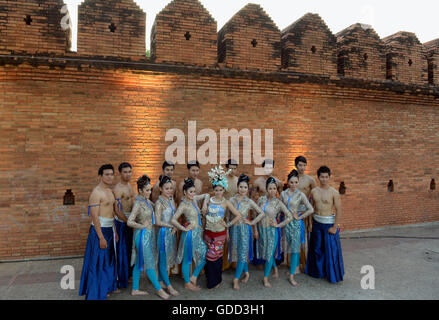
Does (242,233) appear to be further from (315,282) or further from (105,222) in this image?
(105,222)

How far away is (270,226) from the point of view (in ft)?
13.9

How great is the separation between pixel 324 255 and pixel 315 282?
1.62ft

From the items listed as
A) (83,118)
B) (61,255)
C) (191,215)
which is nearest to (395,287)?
(191,215)

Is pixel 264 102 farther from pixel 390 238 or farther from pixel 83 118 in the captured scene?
pixel 390 238

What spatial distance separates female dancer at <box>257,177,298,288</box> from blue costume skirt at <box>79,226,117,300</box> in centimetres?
249

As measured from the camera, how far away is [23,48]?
16.5ft

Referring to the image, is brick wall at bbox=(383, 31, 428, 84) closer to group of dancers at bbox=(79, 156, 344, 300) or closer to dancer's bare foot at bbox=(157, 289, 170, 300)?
group of dancers at bbox=(79, 156, 344, 300)

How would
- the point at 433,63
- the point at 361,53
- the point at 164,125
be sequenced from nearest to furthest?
the point at 164,125 < the point at 361,53 < the point at 433,63

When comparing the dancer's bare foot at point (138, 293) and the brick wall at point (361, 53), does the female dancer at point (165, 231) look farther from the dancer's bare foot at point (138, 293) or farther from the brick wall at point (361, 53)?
the brick wall at point (361, 53)

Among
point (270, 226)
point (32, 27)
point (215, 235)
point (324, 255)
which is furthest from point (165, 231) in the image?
point (32, 27)

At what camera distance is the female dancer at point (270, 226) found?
13.7ft

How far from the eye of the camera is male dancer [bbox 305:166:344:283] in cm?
432

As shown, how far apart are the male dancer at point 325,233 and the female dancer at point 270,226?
0.53 metres

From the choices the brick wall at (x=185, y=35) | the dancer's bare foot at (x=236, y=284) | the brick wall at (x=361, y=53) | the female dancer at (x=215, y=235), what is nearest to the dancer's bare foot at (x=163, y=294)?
the female dancer at (x=215, y=235)
